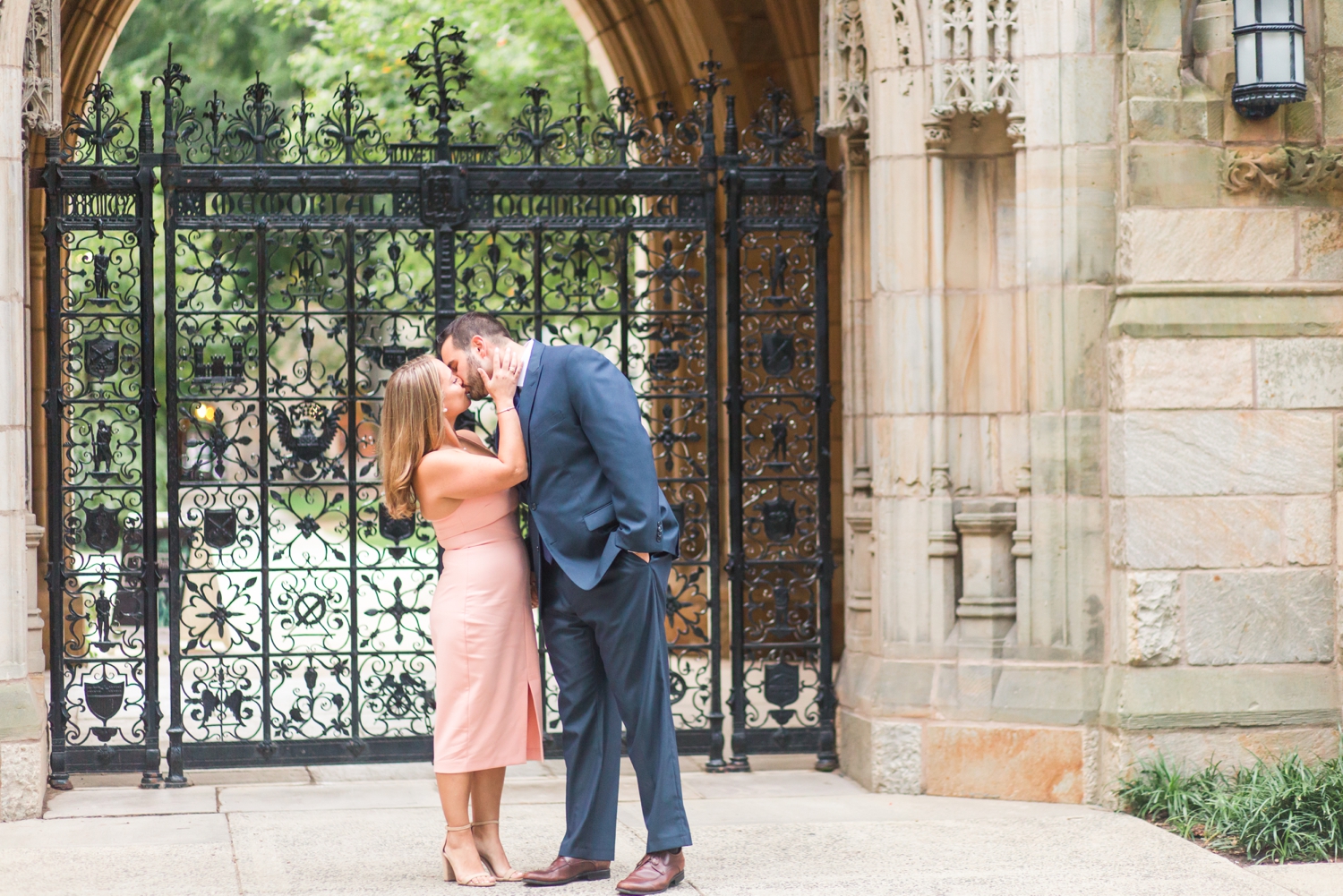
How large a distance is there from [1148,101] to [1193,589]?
201 cm

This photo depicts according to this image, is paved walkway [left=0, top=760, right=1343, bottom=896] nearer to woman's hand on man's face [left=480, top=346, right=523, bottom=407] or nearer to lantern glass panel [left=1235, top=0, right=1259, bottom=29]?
woman's hand on man's face [left=480, top=346, right=523, bottom=407]

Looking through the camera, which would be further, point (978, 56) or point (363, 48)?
point (363, 48)

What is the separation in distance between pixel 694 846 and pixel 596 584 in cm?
137

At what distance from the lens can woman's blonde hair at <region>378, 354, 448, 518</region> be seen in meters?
5.35

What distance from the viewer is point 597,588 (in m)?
5.34

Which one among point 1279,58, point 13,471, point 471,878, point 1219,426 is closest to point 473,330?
point 471,878

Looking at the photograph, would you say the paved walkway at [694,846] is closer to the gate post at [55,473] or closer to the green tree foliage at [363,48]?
the gate post at [55,473]

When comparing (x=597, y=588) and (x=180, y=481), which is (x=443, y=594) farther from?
(x=180, y=481)

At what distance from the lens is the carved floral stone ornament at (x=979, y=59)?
6895 millimetres

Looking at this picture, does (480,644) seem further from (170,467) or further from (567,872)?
(170,467)

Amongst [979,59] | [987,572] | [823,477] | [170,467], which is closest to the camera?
[979,59]

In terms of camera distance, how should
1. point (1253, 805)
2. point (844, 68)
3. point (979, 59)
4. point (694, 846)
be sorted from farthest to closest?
1. point (844, 68)
2. point (979, 59)
3. point (1253, 805)
4. point (694, 846)

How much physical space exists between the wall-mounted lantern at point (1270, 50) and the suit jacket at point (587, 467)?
3.05m

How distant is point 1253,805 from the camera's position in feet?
20.5
